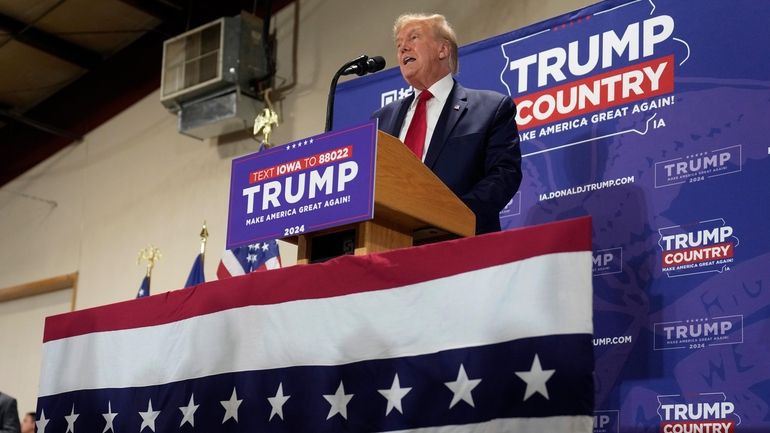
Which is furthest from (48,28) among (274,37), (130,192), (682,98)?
(682,98)

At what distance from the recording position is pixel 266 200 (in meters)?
2.50

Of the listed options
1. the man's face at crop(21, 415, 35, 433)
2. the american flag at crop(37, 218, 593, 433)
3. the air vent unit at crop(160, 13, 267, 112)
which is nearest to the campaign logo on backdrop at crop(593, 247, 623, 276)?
the american flag at crop(37, 218, 593, 433)

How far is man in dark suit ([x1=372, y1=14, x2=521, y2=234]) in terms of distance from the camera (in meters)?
2.80

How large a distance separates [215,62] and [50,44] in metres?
1.69

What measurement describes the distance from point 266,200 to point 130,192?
501cm

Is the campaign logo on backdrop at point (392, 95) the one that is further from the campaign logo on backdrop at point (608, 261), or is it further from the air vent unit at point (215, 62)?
the air vent unit at point (215, 62)

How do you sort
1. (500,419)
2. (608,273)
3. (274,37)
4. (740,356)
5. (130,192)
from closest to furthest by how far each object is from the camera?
(500,419)
(740,356)
(608,273)
(274,37)
(130,192)

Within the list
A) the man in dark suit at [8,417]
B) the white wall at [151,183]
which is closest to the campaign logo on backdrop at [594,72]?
the white wall at [151,183]

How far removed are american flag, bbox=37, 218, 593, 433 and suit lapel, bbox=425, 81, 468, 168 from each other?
2.12 ft

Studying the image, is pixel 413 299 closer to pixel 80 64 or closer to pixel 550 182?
pixel 550 182

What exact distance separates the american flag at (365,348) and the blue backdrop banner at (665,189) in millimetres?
1056

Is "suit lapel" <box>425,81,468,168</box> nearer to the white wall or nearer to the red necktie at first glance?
the red necktie

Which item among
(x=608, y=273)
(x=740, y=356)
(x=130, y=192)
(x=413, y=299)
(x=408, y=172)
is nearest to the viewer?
(x=413, y=299)

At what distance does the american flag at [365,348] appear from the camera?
205cm
